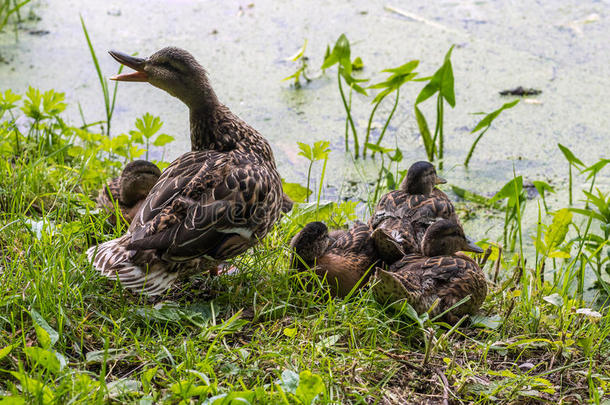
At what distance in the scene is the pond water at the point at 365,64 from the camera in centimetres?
516

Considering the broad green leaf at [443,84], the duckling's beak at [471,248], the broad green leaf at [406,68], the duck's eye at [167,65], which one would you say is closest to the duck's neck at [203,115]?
the duck's eye at [167,65]

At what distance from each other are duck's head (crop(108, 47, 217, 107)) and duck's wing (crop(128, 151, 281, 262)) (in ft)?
1.33

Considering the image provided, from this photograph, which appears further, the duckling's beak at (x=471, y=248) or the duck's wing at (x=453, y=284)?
the duckling's beak at (x=471, y=248)

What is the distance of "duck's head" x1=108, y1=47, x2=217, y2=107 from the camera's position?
133 inches

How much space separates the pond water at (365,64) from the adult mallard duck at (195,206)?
1.53 m

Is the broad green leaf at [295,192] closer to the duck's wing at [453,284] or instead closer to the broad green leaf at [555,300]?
the duck's wing at [453,284]

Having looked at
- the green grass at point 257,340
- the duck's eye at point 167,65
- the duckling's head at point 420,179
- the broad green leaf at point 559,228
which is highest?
the duck's eye at point 167,65

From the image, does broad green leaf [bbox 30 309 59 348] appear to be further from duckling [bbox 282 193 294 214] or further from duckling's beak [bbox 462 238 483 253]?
duckling's beak [bbox 462 238 483 253]

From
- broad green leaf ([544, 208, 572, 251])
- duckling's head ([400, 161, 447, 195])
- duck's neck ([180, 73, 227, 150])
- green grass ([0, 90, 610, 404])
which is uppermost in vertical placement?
duck's neck ([180, 73, 227, 150])

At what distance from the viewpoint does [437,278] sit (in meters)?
3.29

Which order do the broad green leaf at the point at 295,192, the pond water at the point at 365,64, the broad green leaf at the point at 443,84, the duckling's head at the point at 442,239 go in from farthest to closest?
the pond water at the point at 365,64 → the broad green leaf at the point at 443,84 → the broad green leaf at the point at 295,192 → the duckling's head at the point at 442,239

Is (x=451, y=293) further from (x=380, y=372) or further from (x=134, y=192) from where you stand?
(x=134, y=192)

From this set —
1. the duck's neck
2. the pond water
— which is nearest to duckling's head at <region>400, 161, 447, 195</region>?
the pond water

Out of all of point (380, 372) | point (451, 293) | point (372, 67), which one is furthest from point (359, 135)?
point (380, 372)
